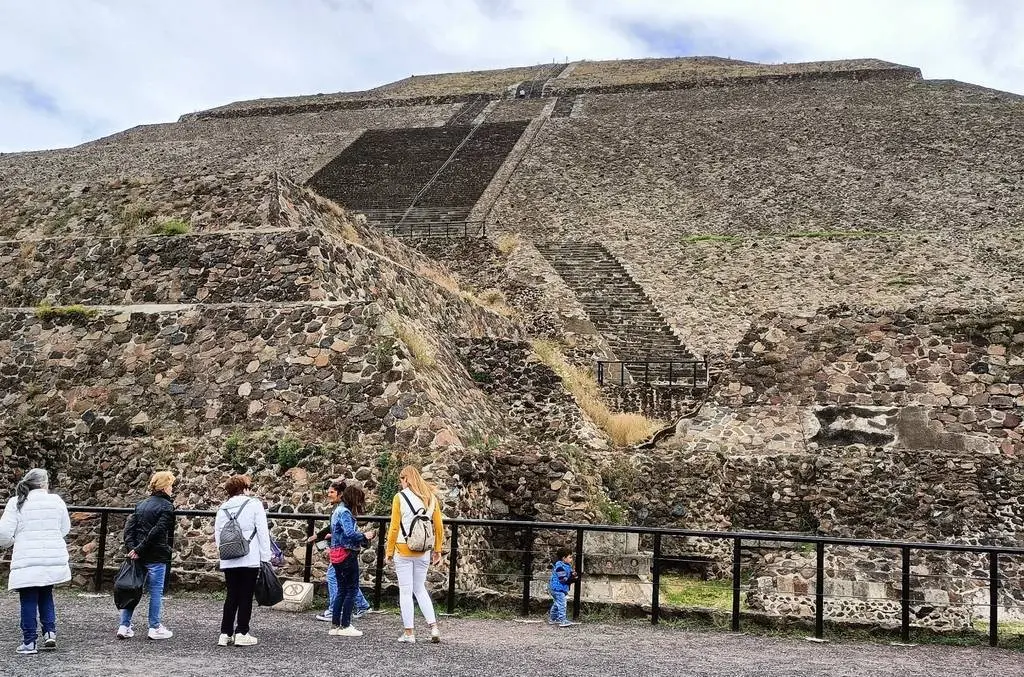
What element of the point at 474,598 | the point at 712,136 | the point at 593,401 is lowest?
the point at 474,598

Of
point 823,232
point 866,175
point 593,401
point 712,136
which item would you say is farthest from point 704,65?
point 593,401

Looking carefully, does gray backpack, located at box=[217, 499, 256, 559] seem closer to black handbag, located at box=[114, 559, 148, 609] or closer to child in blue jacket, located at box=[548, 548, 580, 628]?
black handbag, located at box=[114, 559, 148, 609]

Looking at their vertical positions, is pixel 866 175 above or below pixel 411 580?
above

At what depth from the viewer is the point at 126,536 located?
7.57 metres

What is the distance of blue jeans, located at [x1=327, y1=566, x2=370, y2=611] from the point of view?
848cm

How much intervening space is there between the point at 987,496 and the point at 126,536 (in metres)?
8.53

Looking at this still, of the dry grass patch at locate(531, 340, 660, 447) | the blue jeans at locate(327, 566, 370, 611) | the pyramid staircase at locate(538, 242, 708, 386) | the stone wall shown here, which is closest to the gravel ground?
the blue jeans at locate(327, 566, 370, 611)

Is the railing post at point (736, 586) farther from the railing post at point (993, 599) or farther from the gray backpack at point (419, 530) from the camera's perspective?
the gray backpack at point (419, 530)

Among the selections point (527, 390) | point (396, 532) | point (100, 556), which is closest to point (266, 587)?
point (396, 532)

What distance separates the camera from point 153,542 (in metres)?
7.55

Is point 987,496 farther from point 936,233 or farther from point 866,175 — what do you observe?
point 866,175

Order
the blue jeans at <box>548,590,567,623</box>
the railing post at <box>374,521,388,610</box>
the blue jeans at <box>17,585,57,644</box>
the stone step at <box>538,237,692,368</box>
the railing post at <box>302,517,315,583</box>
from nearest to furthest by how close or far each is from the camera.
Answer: the blue jeans at <box>17,585,57,644</box>
the blue jeans at <box>548,590,567,623</box>
the railing post at <box>374,521,388,610</box>
the railing post at <box>302,517,315,583</box>
the stone step at <box>538,237,692,368</box>

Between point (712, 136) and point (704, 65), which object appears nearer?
point (712, 136)

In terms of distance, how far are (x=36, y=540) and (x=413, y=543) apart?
266 centimetres
